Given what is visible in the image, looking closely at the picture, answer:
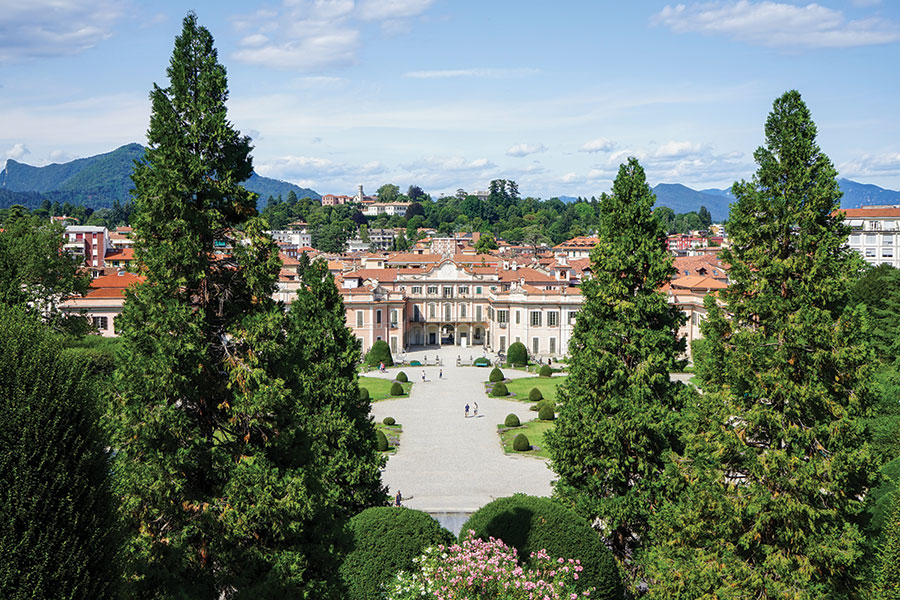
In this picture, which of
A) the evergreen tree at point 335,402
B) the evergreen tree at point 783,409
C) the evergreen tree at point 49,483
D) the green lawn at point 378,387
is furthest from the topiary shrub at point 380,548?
the green lawn at point 378,387

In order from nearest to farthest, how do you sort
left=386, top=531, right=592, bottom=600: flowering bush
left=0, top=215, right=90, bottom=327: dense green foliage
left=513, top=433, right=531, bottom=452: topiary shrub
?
left=386, top=531, right=592, bottom=600: flowering bush, left=513, top=433, right=531, bottom=452: topiary shrub, left=0, top=215, right=90, bottom=327: dense green foliage

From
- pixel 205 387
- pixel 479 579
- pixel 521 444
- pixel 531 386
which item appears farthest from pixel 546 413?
pixel 205 387

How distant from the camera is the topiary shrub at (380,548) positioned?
15711mm

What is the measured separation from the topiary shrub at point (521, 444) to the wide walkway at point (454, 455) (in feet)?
2.62

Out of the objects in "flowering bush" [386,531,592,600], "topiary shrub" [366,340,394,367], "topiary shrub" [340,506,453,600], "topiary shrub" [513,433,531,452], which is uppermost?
"flowering bush" [386,531,592,600]

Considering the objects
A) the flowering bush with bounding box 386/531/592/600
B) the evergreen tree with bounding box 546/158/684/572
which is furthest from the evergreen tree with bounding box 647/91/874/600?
the flowering bush with bounding box 386/531/592/600

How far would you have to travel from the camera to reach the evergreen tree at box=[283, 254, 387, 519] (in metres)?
17.9

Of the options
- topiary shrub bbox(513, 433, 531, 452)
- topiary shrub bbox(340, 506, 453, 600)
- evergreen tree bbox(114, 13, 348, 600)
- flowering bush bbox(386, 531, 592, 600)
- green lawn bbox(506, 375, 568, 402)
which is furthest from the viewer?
green lawn bbox(506, 375, 568, 402)

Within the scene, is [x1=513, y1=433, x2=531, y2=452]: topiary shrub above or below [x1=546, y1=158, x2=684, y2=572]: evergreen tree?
below

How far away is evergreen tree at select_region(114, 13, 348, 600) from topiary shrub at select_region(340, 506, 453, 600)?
4.44 metres

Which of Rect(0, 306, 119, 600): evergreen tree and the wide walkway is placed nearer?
Rect(0, 306, 119, 600): evergreen tree

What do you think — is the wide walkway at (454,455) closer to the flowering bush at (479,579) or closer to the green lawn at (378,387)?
the green lawn at (378,387)

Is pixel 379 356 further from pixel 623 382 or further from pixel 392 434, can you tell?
pixel 623 382

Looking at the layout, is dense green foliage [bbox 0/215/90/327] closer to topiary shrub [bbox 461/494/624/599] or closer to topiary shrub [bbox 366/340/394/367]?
topiary shrub [bbox 366/340/394/367]
